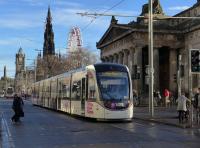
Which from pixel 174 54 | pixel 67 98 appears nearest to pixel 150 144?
pixel 67 98

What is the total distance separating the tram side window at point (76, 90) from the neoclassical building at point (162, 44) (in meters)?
32.8

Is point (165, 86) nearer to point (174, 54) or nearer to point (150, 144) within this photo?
point (174, 54)

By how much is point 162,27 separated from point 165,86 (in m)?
9.31

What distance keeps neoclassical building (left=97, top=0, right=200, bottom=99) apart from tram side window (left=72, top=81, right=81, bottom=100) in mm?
32793

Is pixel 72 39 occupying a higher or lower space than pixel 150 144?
higher

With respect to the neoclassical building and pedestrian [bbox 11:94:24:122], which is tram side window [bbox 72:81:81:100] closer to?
pedestrian [bbox 11:94:24:122]

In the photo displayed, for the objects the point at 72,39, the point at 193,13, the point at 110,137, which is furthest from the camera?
the point at 72,39

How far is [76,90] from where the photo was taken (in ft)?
112

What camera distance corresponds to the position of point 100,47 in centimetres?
9275

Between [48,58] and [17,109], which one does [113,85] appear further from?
[48,58]

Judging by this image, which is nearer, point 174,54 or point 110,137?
point 110,137

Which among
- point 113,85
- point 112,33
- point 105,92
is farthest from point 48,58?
A: point 105,92

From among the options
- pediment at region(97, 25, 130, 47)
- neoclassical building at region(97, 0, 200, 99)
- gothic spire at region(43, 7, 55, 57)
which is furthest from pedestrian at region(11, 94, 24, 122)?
gothic spire at region(43, 7, 55, 57)

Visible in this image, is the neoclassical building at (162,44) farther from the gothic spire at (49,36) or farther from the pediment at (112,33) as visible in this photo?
the gothic spire at (49,36)
